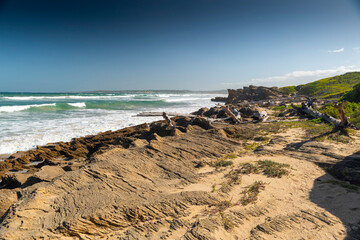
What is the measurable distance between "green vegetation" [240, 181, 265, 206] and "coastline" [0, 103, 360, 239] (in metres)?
0.06

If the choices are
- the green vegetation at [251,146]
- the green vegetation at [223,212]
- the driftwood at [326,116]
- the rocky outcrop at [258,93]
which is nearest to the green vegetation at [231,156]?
the green vegetation at [251,146]

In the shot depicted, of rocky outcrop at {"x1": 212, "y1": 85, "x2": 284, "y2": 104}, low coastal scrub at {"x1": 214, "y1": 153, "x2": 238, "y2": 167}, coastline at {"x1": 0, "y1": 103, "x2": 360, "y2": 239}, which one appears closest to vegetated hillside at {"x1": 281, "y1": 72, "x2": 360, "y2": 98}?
rocky outcrop at {"x1": 212, "y1": 85, "x2": 284, "y2": 104}

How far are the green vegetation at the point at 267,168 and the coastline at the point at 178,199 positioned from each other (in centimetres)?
8

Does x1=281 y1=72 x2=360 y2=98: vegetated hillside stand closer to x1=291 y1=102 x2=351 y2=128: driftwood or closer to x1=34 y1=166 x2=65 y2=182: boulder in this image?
x1=291 y1=102 x2=351 y2=128: driftwood

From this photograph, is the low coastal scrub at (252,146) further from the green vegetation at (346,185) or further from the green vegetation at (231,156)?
the green vegetation at (346,185)

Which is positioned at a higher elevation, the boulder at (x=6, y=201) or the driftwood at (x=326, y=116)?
the driftwood at (x=326, y=116)

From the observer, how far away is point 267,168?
5.28 m

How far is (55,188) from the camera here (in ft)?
11.6

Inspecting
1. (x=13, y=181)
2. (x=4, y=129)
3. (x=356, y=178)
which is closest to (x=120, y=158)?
(x=13, y=181)

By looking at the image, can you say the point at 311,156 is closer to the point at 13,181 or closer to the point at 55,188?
the point at 55,188

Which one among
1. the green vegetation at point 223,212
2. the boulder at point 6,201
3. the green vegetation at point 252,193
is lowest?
the green vegetation at point 252,193

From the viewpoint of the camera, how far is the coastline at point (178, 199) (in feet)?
Answer: 9.66

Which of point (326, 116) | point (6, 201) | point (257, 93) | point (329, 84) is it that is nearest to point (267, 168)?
point (6, 201)

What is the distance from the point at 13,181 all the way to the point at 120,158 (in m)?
3.14
